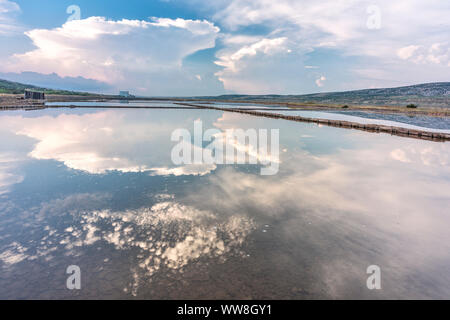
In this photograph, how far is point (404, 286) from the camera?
495 centimetres

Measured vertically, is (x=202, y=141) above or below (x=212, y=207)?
above

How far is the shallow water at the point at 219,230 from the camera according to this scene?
4.88m

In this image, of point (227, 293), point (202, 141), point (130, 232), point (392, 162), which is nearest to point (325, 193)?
point (227, 293)

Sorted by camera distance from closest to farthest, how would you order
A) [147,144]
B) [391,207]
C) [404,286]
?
[404,286] < [391,207] < [147,144]

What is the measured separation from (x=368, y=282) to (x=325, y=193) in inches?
206

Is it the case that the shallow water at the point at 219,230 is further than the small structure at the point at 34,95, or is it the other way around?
the small structure at the point at 34,95

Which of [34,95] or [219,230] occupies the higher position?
[34,95]

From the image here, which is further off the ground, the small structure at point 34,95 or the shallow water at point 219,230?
the small structure at point 34,95

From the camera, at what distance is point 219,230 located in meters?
6.84

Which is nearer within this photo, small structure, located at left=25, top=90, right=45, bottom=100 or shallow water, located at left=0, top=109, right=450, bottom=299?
shallow water, located at left=0, top=109, right=450, bottom=299

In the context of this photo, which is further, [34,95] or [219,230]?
[34,95]

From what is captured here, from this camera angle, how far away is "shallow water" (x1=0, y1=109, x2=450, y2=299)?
4875 mm

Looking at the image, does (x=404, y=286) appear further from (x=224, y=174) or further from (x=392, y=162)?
(x=392, y=162)

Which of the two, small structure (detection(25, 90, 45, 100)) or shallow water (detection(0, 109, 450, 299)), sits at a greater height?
small structure (detection(25, 90, 45, 100))
